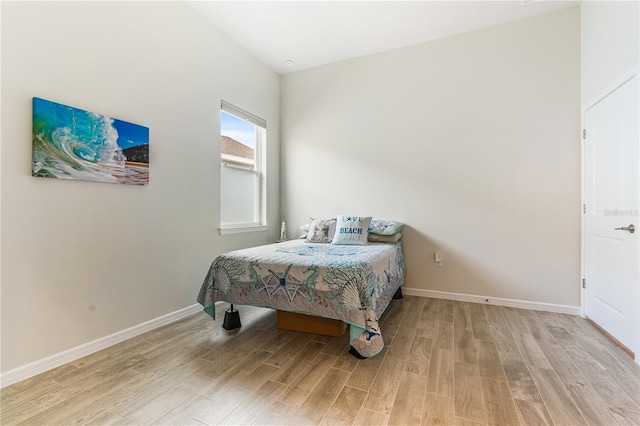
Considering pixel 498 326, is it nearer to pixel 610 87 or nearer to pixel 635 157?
pixel 635 157

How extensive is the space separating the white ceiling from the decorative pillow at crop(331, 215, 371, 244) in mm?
2141

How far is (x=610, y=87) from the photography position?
2.36m

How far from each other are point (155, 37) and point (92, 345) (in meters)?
2.56

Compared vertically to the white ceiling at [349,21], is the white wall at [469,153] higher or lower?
lower

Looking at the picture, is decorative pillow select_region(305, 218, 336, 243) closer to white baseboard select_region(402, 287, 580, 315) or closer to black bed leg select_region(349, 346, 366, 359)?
white baseboard select_region(402, 287, 580, 315)

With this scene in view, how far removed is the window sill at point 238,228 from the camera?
3.37 m

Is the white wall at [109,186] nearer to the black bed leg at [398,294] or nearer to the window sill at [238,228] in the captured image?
the window sill at [238,228]

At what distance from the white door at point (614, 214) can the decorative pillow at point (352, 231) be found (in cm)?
207

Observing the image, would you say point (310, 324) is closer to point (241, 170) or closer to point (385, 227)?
point (385, 227)

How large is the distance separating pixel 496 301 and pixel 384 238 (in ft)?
4.48

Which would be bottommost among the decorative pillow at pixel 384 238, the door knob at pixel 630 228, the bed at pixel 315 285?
the bed at pixel 315 285

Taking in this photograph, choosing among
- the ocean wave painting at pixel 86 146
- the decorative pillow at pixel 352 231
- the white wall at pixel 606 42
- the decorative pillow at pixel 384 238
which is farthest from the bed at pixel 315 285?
the white wall at pixel 606 42

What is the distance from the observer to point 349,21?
3.14 meters

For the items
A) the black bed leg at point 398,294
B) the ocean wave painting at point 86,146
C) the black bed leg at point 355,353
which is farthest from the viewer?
the black bed leg at point 398,294
